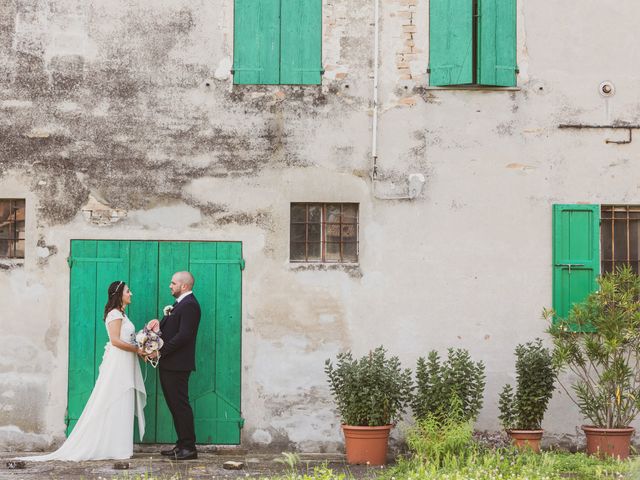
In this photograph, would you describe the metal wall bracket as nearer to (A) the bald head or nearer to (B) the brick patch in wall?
(B) the brick patch in wall

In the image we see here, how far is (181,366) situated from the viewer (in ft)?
31.0

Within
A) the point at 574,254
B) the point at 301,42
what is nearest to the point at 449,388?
the point at 574,254

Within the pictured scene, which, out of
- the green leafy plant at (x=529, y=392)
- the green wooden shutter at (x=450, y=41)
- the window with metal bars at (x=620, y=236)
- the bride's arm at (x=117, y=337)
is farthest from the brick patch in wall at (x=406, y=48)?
the bride's arm at (x=117, y=337)

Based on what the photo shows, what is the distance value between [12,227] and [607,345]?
603 cm

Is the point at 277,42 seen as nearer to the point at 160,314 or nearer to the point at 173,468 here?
the point at 160,314

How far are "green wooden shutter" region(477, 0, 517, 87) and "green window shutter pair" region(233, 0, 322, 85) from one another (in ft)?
5.44

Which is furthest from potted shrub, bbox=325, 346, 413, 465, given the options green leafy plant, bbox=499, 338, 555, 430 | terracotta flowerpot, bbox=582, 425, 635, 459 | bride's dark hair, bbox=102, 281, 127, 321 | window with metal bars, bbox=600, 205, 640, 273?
window with metal bars, bbox=600, 205, 640, 273

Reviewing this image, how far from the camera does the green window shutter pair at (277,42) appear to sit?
10.1 meters

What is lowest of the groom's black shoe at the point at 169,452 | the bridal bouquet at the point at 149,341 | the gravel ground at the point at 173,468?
the gravel ground at the point at 173,468

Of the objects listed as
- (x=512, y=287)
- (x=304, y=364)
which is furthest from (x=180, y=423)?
(x=512, y=287)

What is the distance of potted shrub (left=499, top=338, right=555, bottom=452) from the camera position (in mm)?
9359

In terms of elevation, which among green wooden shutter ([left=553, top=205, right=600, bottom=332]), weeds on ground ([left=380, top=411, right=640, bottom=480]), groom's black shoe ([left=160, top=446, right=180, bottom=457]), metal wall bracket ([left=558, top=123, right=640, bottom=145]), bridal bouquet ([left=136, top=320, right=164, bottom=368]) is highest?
metal wall bracket ([left=558, top=123, right=640, bottom=145])

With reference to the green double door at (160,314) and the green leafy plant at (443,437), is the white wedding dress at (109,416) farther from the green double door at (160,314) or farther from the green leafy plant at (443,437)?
the green leafy plant at (443,437)

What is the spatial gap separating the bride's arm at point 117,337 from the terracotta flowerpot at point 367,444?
7.23ft
